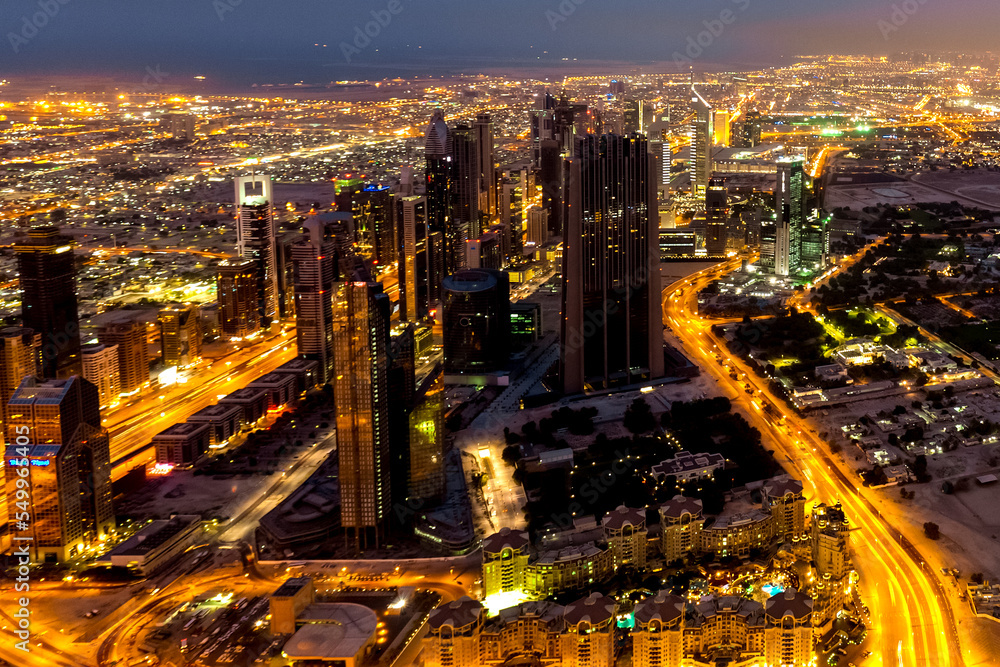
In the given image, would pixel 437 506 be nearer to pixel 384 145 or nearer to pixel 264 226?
pixel 264 226

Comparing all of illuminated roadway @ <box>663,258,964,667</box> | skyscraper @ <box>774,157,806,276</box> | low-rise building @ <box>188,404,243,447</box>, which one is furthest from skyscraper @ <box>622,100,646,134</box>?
low-rise building @ <box>188,404,243,447</box>

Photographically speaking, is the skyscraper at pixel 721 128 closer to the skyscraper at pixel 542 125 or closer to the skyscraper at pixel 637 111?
the skyscraper at pixel 637 111

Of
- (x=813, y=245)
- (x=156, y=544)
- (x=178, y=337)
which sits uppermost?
(x=813, y=245)

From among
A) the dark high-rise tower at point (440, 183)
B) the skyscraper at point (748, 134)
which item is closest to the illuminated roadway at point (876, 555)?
the dark high-rise tower at point (440, 183)

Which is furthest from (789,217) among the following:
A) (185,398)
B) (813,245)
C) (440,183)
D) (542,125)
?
(185,398)

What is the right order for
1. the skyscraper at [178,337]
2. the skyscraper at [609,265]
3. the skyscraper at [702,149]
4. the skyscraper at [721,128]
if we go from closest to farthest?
the skyscraper at [609,265]
the skyscraper at [178,337]
the skyscraper at [702,149]
the skyscraper at [721,128]

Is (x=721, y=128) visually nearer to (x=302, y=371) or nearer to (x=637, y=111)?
(x=637, y=111)
